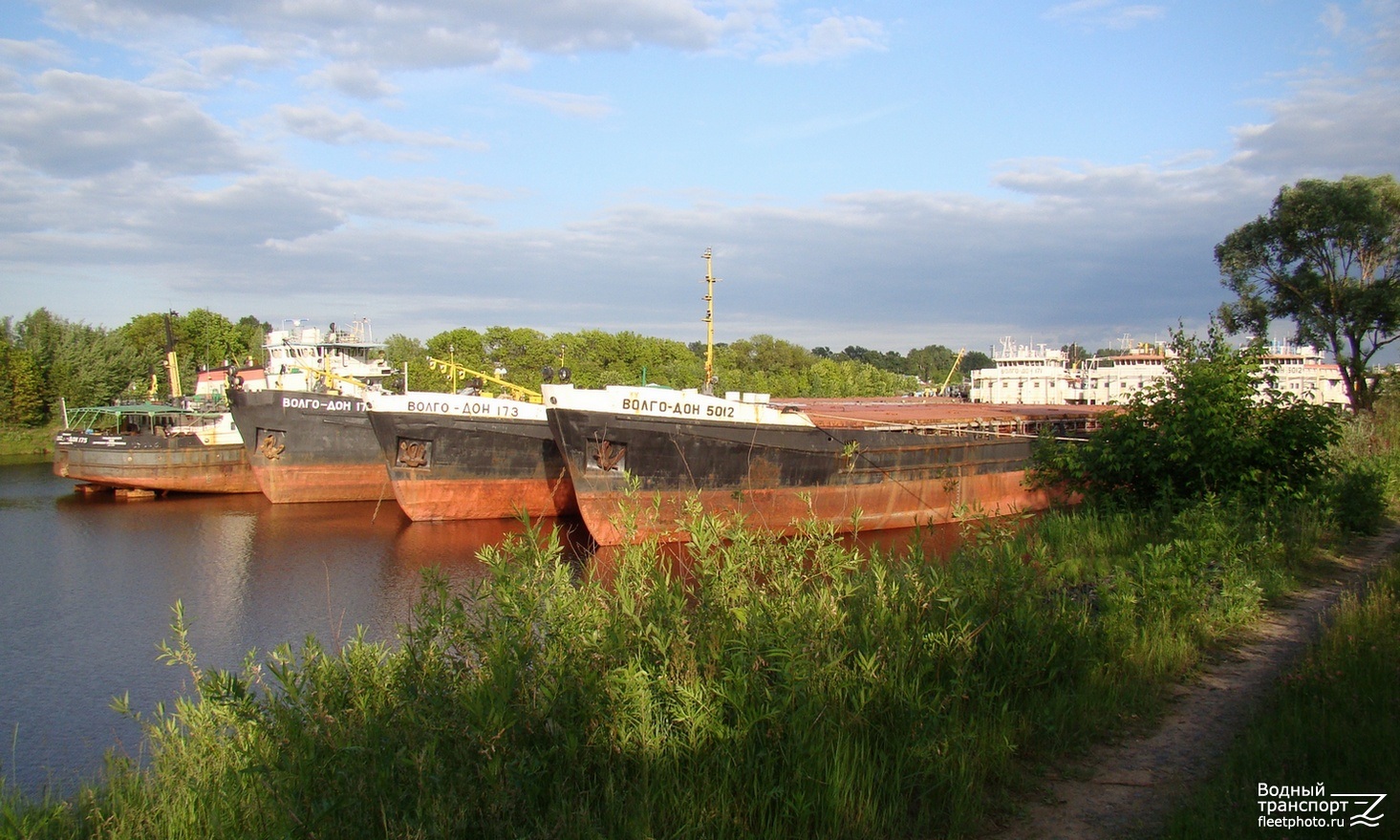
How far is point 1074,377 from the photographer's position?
4234 cm

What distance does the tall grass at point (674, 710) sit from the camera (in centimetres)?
459

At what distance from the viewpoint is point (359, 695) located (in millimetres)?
5957

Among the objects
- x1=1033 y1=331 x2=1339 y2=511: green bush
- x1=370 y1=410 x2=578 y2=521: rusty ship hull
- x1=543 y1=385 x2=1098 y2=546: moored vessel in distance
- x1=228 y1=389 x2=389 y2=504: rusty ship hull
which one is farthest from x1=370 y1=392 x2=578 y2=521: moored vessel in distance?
x1=1033 y1=331 x2=1339 y2=511: green bush

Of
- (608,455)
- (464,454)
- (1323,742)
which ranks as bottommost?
(1323,742)

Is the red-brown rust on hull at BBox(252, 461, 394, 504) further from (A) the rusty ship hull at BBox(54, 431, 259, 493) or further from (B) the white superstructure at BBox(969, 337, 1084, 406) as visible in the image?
(B) the white superstructure at BBox(969, 337, 1084, 406)

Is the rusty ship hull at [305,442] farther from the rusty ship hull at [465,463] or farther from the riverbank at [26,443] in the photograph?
the riverbank at [26,443]

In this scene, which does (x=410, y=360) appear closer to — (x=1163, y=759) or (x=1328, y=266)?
(x=1328, y=266)

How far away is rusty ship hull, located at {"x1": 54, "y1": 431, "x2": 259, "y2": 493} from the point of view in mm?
29812

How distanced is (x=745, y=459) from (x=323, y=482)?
52.2 feet

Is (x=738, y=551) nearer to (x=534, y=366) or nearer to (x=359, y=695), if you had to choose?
(x=359, y=695)

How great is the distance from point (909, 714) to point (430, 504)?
796 inches

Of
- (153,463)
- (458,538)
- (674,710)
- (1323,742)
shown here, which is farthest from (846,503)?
(153,463)

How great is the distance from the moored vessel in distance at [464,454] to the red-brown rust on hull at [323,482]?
14.1 feet

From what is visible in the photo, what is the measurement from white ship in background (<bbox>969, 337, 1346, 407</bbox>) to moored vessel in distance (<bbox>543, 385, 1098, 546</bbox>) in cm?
1982
